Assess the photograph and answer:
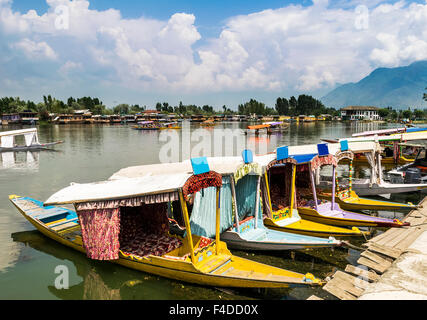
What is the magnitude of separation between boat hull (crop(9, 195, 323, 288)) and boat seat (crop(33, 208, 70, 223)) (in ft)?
14.5

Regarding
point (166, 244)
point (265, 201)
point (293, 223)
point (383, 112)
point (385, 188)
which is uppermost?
point (383, 112)

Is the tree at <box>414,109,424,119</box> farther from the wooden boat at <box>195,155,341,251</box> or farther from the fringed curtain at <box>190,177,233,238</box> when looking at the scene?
the fringed curtain at <box>190,177,233,238</box>

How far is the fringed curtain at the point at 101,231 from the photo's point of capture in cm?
698

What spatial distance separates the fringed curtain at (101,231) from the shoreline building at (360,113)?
14251 cm

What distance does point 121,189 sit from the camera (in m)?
7.06

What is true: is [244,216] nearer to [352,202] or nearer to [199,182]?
[199,182]

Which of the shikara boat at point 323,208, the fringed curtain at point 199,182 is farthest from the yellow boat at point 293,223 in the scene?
the fringed curtain at point 199,182

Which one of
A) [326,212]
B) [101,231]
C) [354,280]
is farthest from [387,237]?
[101,231]

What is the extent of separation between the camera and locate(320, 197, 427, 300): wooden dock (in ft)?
20.7

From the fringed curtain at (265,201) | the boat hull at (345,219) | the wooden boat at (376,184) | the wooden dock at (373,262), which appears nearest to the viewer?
the wooden dock at (373,262)

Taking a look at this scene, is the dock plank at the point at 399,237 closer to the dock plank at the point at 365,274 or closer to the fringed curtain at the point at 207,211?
the dock plank at the point at 365,274

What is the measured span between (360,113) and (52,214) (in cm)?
14399

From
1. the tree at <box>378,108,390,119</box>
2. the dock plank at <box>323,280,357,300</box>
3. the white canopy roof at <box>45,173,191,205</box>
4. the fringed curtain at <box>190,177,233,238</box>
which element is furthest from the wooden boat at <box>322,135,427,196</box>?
the tree at <box>378,108,390,119</box>
